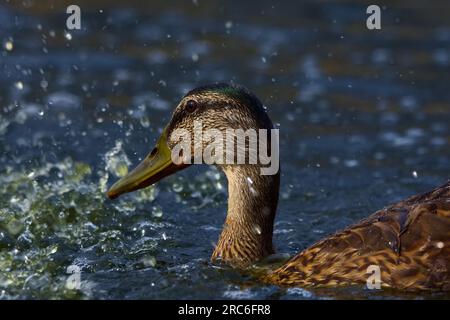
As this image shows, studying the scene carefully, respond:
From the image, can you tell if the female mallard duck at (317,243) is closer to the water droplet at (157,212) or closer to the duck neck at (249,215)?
the duck neck at (249,215)

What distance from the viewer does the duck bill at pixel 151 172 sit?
7.89m

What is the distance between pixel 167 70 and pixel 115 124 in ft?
5.94

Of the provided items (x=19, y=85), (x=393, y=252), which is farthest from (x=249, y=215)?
(x=19, y=85)

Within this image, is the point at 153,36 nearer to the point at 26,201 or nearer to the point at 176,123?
the point at 26,201

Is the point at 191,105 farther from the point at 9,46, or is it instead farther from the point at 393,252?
the point at 9,46

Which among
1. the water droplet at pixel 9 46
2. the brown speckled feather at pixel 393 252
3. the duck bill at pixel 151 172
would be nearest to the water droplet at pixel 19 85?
the water droplet at pixel 9 46

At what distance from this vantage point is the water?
8.05 m

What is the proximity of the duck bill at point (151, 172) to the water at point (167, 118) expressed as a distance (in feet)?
1.84

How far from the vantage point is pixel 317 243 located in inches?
288

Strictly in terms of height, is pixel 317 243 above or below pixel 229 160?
below

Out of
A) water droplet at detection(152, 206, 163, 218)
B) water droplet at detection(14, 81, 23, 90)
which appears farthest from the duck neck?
water droplet at detection(14, 81, 23, 90)

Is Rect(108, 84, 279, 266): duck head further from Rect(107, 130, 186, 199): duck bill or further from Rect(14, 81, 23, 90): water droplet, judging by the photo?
Rect(14, 81, 23, 90): water droplet

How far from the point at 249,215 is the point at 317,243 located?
2.47ft

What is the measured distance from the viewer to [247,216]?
791 cm
